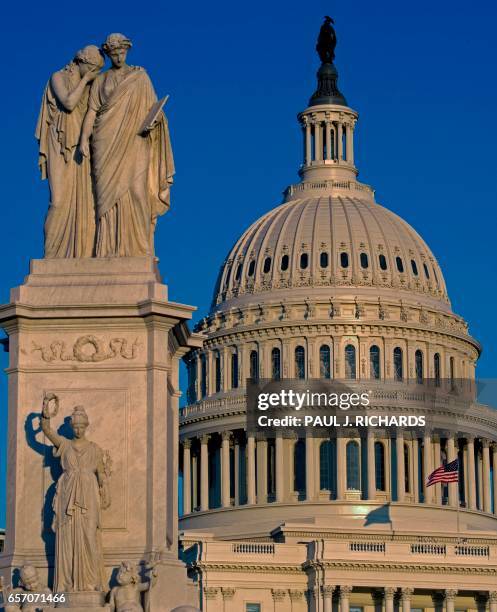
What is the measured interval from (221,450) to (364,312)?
635 inches

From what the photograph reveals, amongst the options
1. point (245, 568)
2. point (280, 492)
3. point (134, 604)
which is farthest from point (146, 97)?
point (280, 492)

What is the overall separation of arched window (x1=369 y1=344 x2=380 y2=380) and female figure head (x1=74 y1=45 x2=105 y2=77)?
491 ft

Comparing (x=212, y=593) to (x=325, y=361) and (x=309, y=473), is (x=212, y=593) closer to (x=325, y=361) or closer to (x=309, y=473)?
(x=309, y=473)

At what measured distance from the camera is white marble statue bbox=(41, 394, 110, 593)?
2773 cm

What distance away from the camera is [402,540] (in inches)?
6309

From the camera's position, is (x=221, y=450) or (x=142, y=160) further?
(x=221, y=450)

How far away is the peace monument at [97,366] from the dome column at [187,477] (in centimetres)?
15029

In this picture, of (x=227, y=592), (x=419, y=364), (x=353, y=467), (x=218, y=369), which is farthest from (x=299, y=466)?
(x=227, y=592)

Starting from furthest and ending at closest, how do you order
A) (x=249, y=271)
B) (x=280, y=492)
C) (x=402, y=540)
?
(x=249, y=271)
(x=280, y=492)
(x=402, y=540)

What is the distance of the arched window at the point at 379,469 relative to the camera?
176500mm

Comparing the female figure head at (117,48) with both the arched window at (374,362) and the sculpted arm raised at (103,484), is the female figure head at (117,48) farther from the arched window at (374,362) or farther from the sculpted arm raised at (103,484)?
the arched window at (374,362)

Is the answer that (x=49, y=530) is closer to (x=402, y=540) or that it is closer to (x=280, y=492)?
(x=402, y=540)

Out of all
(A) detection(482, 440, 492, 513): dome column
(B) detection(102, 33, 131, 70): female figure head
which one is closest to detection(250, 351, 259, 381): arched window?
(A) detection(482, 440, 492, 513): dome column

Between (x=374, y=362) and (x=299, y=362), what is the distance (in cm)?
626
